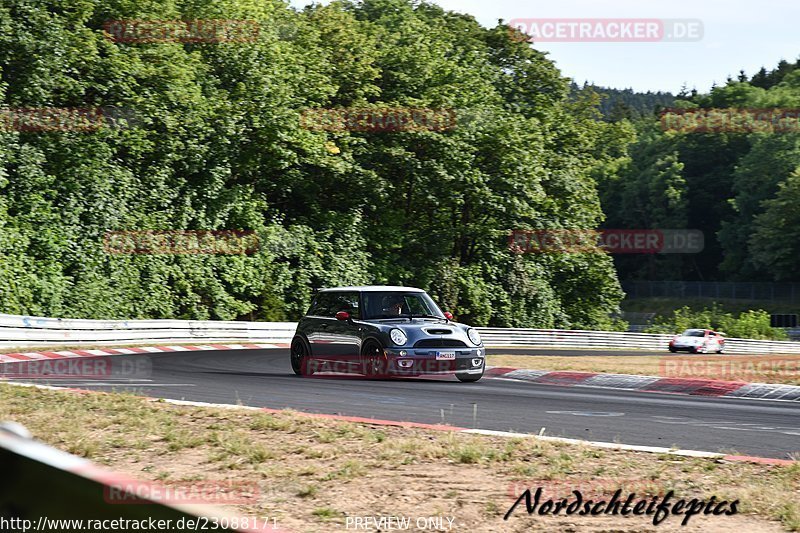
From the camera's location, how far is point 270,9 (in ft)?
147

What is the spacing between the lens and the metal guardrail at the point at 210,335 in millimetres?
23542

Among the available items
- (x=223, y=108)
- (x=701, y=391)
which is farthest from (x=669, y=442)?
(x=223, y=108)

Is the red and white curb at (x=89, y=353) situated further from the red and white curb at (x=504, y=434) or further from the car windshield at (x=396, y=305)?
the red and white curb at (x=504, y=434)

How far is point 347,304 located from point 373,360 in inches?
53.1

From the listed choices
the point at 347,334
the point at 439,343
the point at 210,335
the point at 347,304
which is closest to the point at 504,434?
the point at 439,343

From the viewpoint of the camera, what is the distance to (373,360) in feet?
52.2

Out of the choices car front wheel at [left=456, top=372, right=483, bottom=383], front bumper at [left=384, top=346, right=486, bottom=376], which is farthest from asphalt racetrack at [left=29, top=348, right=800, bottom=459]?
front bumper at [left=384, top=346, right=486, bottom=376]

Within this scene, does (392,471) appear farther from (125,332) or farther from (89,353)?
(125,332)

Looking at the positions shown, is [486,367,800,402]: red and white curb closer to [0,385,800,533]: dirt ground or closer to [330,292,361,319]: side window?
[330,292,361,319]: side window

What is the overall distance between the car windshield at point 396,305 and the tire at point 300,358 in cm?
147

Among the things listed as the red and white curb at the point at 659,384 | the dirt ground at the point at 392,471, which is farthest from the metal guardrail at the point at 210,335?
the dirt ground at the point at 392,471

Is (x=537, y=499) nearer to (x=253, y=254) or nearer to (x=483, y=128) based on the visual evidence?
(x=253, y=254)

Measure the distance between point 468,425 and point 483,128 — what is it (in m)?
37.0

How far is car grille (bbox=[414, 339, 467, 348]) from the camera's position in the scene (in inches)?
624
